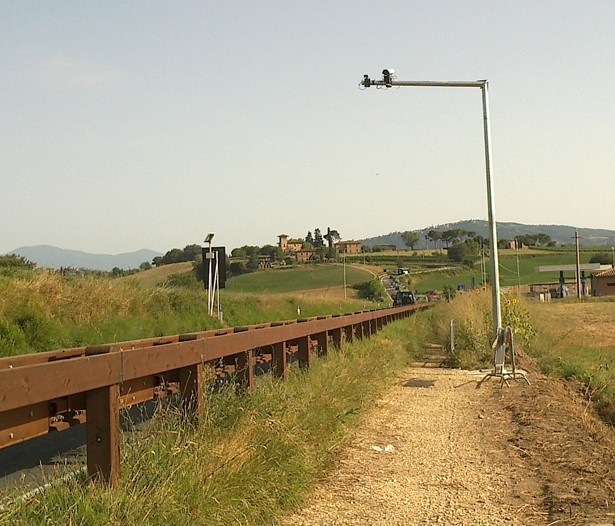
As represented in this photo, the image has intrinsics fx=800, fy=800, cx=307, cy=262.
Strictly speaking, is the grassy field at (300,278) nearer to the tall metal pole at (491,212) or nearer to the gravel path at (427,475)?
the tall metal pole at (491,212)

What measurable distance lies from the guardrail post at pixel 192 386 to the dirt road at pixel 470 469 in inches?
49.0

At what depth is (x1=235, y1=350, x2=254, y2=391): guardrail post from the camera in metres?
8.27

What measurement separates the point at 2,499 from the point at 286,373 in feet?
19.5

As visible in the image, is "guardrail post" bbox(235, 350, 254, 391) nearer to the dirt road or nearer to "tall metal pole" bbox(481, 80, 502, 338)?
the dirt road

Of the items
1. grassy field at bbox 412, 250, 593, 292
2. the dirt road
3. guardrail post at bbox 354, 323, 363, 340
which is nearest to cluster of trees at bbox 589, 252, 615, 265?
grassy field at bbox 412, 250, 593, 292

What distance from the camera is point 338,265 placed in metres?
129

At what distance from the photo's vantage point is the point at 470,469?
25.2 feet

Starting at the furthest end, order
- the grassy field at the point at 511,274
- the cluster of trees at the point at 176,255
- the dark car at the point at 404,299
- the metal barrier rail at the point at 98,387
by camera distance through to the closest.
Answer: the grassy field at the point at 511,274 → the cluster of trees at the point at 176,255 → the dark car at the point at 404,299 → the metal barrier rail at the point at 98,387

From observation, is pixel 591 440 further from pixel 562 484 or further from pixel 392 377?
pixel 392 377

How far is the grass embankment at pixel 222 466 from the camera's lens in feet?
14.3

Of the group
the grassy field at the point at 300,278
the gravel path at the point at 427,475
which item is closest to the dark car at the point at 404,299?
the grassy field at the point at 300,278

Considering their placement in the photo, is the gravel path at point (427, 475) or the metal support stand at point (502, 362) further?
the metal support stand at point (502, 362)

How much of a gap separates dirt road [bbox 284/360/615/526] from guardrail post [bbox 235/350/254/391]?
1229mm

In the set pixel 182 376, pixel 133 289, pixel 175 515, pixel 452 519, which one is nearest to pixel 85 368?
pixel 175 515
